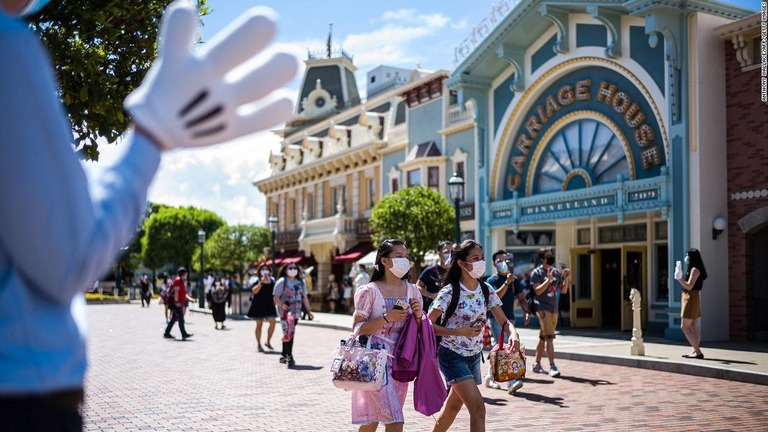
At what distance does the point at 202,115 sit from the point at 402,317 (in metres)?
4.86

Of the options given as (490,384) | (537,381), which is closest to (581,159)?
(537,381)

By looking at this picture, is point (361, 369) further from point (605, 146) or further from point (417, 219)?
point (417, 219)

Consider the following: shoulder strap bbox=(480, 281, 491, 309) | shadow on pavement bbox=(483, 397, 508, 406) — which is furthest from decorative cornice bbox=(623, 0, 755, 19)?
shoulder strap bbox=(480, 281, 491, 309)

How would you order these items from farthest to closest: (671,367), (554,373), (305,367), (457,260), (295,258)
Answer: (295,258), (305,367), (671,367), (554,373), (457,260)

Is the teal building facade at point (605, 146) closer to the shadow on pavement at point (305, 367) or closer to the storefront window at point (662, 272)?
the storefront window at point (662, 272)

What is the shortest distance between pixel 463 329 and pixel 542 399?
4.33 metres

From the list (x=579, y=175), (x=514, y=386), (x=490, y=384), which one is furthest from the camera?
(x=579, y=175)

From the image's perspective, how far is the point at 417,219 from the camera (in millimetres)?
27328

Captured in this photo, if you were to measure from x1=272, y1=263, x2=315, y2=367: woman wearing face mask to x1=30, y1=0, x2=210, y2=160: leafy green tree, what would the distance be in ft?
29.2

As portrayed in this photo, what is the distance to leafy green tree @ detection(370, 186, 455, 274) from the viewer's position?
89.8ft

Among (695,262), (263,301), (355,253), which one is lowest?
(263,301)

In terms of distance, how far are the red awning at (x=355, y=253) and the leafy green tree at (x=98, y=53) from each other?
92.8 feet

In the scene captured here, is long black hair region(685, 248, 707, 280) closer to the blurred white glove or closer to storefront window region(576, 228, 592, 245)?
storefront window region(576, 228, 592, 245)

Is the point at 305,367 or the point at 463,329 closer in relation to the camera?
the point at 463,329
